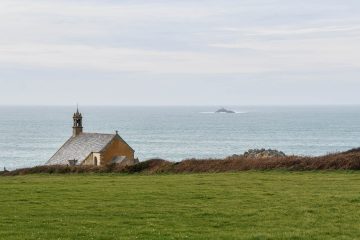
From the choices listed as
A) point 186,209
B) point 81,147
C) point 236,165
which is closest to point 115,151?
point 81,147

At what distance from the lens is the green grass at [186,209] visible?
21.8m

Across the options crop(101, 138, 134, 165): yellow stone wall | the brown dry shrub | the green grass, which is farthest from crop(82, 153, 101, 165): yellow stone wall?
the green grass

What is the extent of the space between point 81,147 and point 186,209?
64946 mm

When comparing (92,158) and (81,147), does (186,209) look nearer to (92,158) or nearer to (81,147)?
(92,158)

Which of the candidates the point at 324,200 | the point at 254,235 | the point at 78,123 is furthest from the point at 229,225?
the point at 78,123

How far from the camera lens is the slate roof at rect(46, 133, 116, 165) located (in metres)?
87.6

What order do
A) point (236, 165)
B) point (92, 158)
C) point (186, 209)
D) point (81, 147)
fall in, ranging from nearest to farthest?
point (186, 209) → point (236, 165) → point (92, 158) → point (81, 147)

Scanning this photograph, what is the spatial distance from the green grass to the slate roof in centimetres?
4900

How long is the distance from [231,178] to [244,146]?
13842 cm

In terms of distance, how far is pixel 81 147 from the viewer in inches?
3548

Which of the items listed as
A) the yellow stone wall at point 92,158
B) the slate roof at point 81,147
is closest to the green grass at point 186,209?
the yellow stone wall at point 92,158

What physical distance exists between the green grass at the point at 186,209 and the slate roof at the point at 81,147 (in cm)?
4900

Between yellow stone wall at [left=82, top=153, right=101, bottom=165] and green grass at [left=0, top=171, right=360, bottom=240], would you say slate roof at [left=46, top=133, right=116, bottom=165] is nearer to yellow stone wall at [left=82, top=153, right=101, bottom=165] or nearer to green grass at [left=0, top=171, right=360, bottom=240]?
yellow stone wall at [left=82, top=153, right=101, bottom=165]

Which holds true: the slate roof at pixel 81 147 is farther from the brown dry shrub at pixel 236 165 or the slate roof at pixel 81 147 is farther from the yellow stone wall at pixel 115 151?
the brown dry shrub at pixel 236 165
